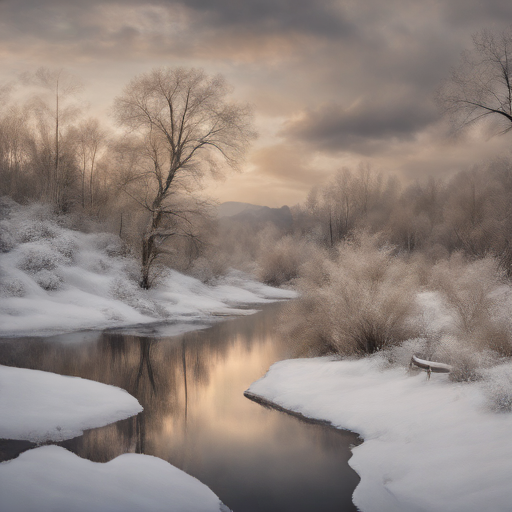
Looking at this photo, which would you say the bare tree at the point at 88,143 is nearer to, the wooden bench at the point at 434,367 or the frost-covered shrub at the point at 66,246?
the frost-covered shrub at the point at 66,246

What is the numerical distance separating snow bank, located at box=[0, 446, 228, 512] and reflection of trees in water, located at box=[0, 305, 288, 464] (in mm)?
681

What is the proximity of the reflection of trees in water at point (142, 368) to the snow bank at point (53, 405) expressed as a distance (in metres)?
0.32

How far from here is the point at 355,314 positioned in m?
9.53

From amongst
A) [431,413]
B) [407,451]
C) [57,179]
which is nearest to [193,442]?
[407,451]

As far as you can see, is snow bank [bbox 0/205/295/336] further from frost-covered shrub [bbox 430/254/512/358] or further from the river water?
frost-covered shrub [bbox 430/254/512/358]

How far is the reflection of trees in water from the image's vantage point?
6198 millimetres

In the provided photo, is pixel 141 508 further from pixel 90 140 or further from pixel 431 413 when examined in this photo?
pixel 90 140

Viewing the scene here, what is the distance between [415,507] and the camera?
14.4 ft

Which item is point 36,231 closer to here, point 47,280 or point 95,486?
point 47,280

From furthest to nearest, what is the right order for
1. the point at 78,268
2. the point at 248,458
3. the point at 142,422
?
the point at 78,268, the point at 142,422, the point at 248,458

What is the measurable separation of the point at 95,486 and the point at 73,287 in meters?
15.6

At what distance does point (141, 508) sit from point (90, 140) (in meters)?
30.4

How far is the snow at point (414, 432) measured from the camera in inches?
170

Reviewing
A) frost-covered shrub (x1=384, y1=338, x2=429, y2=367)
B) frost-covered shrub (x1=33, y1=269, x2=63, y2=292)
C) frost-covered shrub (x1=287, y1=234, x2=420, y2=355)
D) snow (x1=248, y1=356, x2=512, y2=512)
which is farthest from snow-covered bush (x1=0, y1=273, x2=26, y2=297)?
frost-covered shrub (x1=384, y1=338, x2=429, y2=367)
